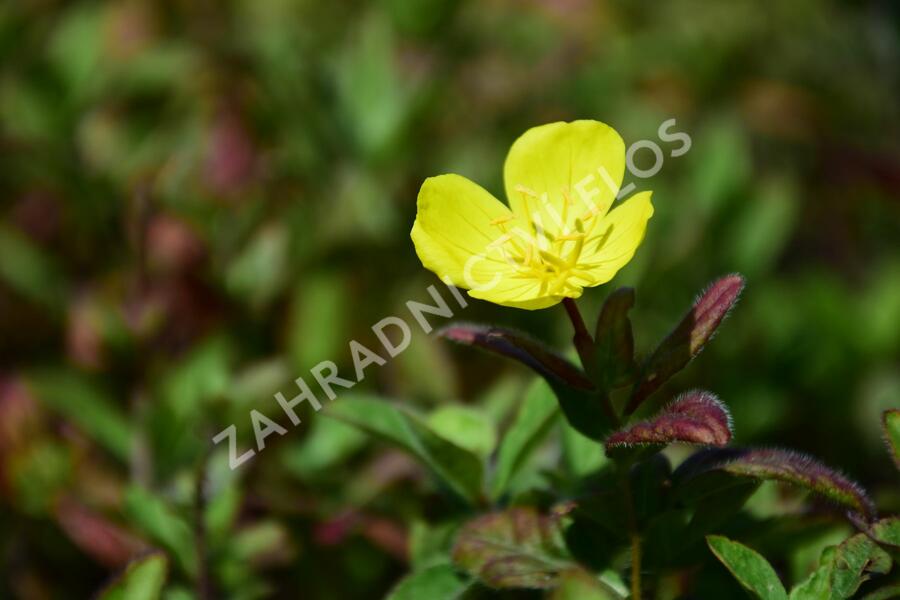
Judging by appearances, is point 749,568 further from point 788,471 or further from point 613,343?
point 613,343

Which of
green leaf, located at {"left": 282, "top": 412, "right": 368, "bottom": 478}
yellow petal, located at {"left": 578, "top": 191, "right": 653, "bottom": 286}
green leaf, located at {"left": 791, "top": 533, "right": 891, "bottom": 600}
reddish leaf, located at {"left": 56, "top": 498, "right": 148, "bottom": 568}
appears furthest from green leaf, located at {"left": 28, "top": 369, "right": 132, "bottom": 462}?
green leaf, located at {"left": 791, "top": 533, "right": 891, "bottom": 600}

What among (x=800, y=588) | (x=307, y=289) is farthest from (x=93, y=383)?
(x=800, y=588)

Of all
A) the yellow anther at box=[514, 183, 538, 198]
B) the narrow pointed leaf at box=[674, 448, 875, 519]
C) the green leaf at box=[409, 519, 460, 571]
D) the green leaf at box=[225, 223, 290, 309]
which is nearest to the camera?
the narrow pointed leaf at box=[674, 448, 875, 519]

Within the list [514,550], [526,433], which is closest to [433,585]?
[514,550]

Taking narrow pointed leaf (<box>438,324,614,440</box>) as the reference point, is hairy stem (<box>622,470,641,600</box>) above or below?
below

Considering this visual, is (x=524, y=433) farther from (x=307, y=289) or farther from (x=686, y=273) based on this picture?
(x=686, y=273)

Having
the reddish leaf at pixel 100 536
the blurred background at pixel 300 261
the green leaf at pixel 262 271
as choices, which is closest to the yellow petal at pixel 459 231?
the blurred background at pixel 300 261

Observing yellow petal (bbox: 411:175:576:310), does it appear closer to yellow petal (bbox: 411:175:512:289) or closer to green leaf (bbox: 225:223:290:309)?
yellow petal (bbox: 411:175:512:289)
